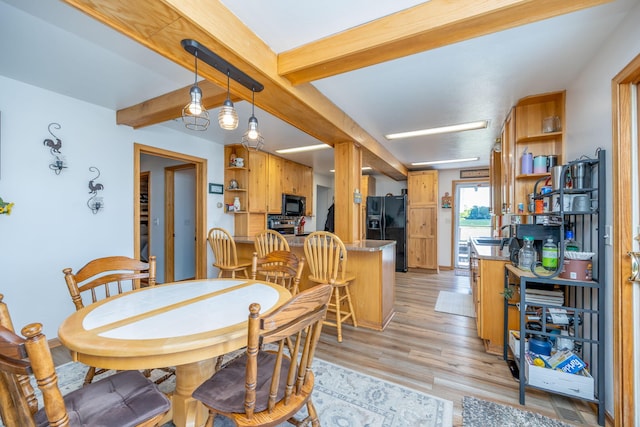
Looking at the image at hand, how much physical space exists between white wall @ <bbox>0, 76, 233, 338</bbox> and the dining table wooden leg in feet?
6.57

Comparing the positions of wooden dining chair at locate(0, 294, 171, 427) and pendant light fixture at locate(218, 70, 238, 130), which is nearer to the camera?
wooden dining chair at locate(0, 294, 171, 427)

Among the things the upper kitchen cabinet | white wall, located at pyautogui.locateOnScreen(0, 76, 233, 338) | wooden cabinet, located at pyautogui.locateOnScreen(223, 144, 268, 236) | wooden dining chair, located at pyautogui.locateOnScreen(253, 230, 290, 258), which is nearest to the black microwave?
wooden cabinet, located at pyautogui.locateOnScreen(223, 144, 268, 236)

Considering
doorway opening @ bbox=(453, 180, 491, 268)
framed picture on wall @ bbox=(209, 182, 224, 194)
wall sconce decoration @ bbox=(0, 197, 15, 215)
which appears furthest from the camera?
doorway opening @ bbox=(453, 180, 491, 268)

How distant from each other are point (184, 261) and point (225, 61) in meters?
4.02

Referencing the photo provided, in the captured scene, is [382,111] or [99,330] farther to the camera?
[382,111]

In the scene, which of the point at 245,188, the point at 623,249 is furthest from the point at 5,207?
the point at 623,249

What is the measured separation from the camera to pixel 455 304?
3635 millimetres

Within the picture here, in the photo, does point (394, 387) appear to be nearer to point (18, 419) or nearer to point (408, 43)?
point (18, 419)

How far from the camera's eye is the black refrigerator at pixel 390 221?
5773mm

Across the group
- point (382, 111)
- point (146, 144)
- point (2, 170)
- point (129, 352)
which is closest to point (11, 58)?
point (2, 170)

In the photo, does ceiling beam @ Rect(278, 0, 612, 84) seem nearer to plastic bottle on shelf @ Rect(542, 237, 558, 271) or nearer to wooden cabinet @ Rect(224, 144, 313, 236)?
plastic bottle on shelf @ Rect(542, 237, 558, 271)

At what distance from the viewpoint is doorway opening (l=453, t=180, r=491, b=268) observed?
6.03m

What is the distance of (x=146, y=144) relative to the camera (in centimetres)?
326

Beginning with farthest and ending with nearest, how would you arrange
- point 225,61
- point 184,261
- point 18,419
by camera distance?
point 184,261 < point 225,61 < point 18,419
